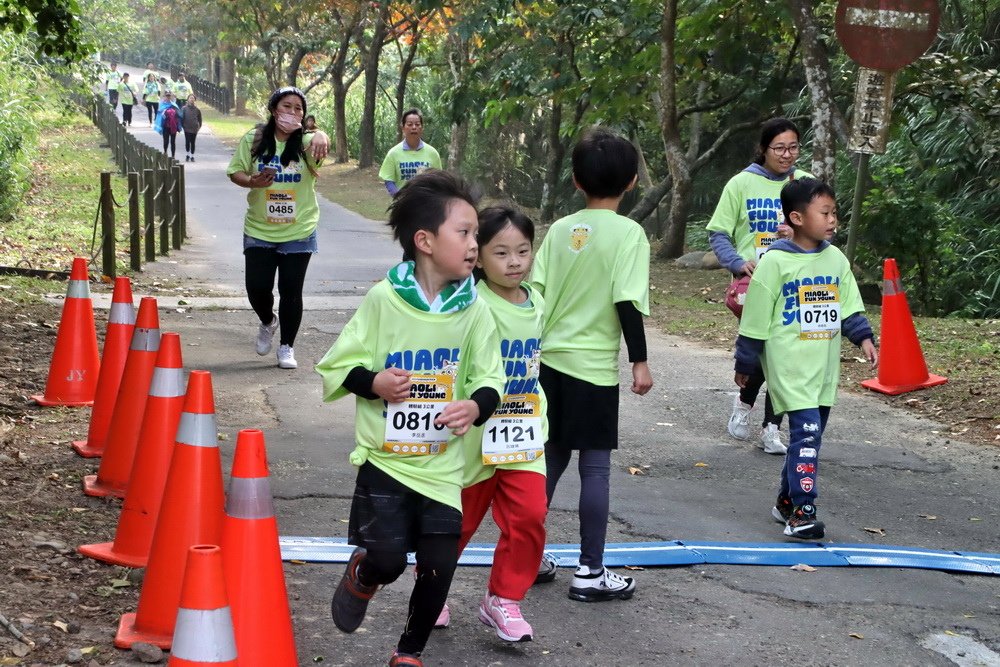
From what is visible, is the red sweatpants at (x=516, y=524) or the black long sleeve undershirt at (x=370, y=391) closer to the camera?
the black long sleeve undershirt at (x=370, y=391)

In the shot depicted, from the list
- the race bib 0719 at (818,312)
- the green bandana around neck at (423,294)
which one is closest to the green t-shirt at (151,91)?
the race bib 0719 at (818,312)

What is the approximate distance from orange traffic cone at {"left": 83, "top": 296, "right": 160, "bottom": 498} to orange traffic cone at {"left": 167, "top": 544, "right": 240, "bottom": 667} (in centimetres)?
272

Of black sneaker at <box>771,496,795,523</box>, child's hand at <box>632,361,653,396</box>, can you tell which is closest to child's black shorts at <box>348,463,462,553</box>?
child's hand at <box>632,361,653,396</box>

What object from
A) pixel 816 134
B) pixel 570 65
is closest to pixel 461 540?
pixel 816 134

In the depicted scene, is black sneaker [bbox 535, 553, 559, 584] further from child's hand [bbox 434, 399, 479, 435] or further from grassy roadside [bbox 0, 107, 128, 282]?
grassy roadside [bbox 0, 107, 128, 282]

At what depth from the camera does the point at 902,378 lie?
894 centimetres

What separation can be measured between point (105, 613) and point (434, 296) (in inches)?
62.6

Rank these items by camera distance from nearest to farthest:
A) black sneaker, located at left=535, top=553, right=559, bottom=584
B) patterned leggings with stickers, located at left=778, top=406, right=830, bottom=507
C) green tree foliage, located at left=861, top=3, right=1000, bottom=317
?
black sneaker, located at left=535, top=553, right=559, bottom=584, patterned leggings with stickers, located at left=778, top=406, right=830, bottom=507, green tree foliage, located at left=861, top=3, right=1000, bottom=317

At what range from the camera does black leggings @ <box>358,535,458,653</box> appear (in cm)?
377

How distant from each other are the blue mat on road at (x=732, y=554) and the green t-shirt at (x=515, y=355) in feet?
3.31

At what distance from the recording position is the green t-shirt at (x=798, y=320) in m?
5.69

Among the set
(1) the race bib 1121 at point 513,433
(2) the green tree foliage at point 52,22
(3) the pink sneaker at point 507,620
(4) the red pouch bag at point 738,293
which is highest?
(2) the green tree foliage at point 52,22

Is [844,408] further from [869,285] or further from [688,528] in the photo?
[869,285]

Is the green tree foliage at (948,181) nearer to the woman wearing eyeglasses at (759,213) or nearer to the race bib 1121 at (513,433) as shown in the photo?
the woman wearing eyeglasses at (759,213)
